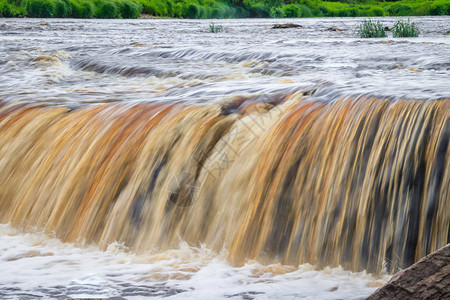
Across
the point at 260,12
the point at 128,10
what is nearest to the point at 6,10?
the point at 128,10

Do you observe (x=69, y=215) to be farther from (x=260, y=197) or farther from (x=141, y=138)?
(x=260, y=197)

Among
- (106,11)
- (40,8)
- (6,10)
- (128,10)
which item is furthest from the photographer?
(128,10)

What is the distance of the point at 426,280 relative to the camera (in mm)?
1812

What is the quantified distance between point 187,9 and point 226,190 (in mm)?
38703

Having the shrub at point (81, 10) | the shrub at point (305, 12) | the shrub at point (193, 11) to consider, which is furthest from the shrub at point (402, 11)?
the shrub at point (81, 10)

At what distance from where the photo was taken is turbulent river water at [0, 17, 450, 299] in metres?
2.77

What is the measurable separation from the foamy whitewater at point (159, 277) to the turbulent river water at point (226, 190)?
10 millimetres

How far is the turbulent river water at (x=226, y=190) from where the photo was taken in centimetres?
277

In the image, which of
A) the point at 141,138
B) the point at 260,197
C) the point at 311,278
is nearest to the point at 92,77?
the point at 141,138

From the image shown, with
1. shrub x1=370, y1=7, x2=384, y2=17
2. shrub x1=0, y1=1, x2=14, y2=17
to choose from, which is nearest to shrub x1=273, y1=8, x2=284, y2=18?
shrub x1=370, y1=7, x2=384, y2=17

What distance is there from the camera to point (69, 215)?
3.48 metres

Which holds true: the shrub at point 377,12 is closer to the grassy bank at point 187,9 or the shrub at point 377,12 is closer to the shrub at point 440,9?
the grassy bank at point 187,9

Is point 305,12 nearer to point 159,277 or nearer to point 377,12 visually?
point 377,12

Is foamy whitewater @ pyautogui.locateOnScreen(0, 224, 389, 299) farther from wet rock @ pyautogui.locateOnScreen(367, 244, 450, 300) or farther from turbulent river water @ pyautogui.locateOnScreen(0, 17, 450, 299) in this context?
wet rock @ pyautogui.locateOnScreen(367, 244, 450, 300)
